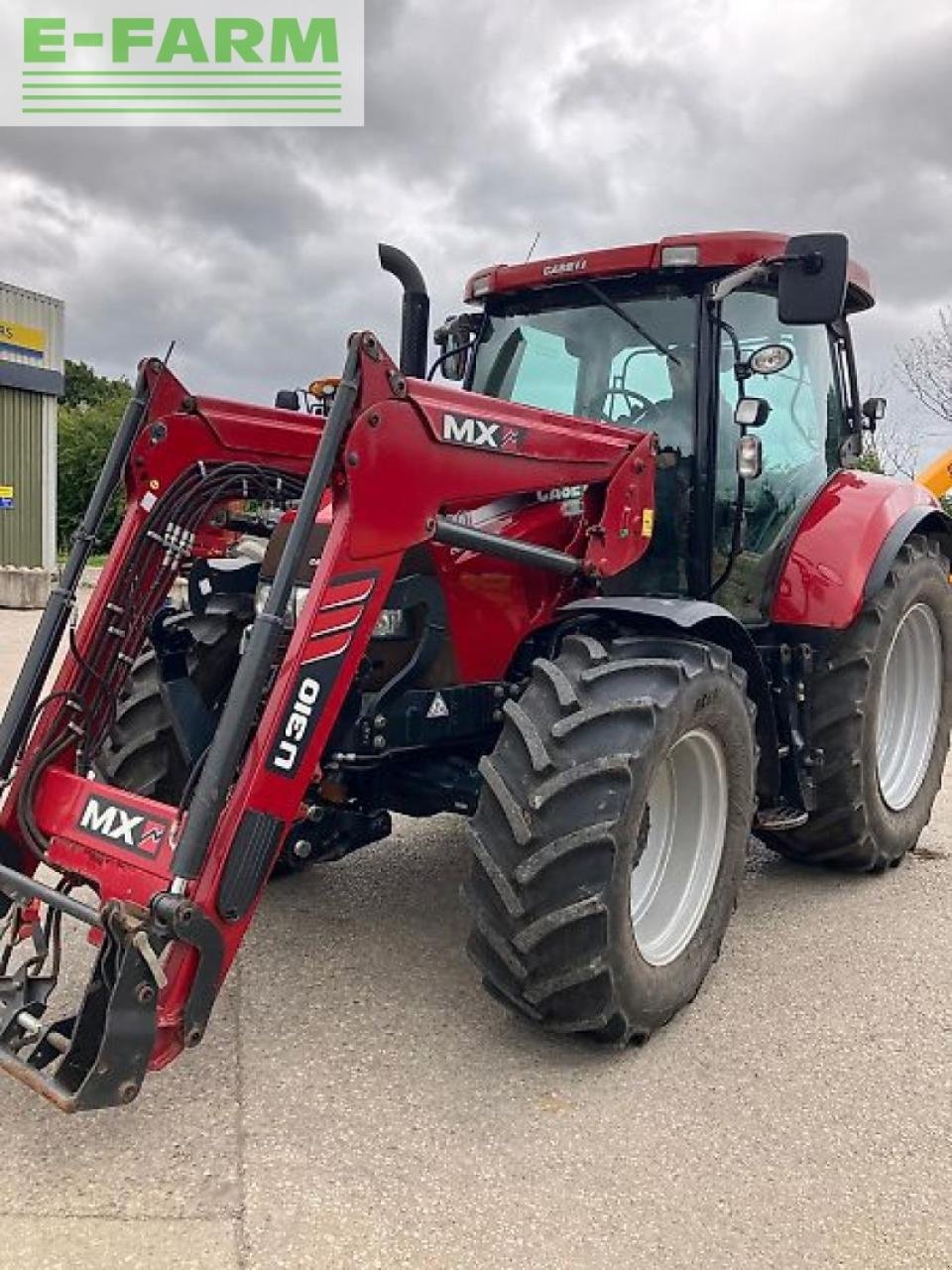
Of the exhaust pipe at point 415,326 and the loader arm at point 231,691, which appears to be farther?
the exhaust pipe at point 415,326

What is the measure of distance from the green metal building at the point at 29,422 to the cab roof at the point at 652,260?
14.9 metres

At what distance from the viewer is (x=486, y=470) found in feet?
9.91

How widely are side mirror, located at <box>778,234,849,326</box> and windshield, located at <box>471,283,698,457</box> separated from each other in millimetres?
473

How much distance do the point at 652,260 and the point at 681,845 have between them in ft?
Result: 6.26

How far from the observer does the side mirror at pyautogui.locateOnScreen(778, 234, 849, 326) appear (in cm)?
320

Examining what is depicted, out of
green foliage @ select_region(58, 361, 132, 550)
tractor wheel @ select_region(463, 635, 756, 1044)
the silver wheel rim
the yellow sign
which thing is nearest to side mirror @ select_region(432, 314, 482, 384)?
tractor wheel @ select_region(463, 635, 756, 1044)

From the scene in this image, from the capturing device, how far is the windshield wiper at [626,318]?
3771 mm

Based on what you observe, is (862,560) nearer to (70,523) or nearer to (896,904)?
(896,904)

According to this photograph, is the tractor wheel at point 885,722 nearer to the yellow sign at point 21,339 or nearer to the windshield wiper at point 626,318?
the windshield wiper at point 626,318

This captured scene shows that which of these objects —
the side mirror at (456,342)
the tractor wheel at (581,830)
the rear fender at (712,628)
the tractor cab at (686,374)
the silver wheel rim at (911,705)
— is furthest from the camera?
the silver wheel rim at (911,705)

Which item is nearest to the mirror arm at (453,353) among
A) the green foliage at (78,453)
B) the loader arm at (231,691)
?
the loader arm at (231,691)

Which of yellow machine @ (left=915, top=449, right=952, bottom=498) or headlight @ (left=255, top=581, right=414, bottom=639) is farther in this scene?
yellow machine @ (left=915, top=449, right=952, bottom=498)

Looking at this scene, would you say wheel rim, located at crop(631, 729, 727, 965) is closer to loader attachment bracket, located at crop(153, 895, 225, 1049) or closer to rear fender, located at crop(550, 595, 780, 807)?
rear fender, located at crop(550, 595, 780, 807)

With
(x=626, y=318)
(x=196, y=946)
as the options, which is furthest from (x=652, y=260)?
(x=196, y=946)
